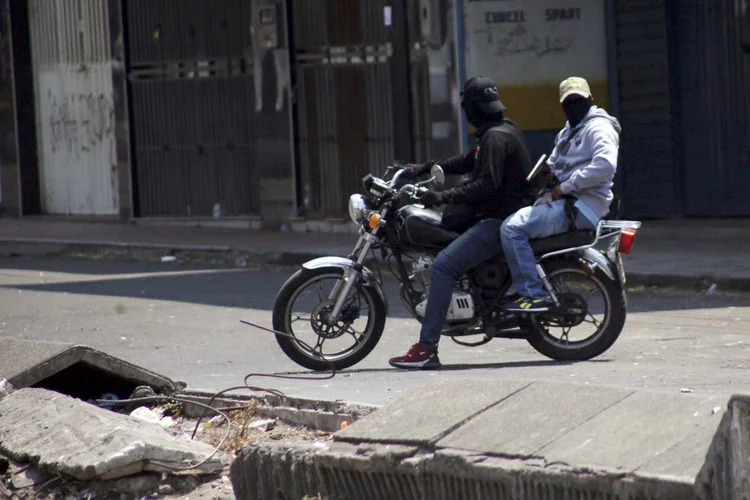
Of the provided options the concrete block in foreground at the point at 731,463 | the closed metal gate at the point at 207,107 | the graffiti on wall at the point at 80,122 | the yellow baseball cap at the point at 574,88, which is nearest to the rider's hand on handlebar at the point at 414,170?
the yellow baseball cap at the point at 574,88

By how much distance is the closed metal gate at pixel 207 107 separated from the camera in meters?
16.0

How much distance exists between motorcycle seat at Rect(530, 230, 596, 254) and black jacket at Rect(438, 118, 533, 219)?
248 mm

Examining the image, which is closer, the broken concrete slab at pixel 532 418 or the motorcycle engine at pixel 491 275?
the broken concrete slab at pixel 532 418

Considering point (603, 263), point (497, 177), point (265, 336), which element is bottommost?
point (265, 336)

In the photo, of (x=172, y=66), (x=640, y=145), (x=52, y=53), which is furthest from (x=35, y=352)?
(x=52, y=53)

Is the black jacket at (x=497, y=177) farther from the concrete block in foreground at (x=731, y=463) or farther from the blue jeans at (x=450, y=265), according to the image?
the concrete block in foreground at (x=731, y=463)

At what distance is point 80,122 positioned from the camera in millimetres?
18406

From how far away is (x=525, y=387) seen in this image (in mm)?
5031

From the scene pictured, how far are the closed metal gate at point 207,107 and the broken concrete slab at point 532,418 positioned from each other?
36.8 ft

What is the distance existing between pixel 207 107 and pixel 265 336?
8.01 m

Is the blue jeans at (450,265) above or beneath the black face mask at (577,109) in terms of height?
beneath

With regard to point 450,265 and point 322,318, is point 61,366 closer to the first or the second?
point 322,318

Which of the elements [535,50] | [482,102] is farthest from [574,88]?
[535,50]

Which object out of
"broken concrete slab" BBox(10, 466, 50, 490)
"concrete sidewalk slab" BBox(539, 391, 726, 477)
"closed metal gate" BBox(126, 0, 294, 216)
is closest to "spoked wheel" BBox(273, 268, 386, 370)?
"broken concrete slab" BBox(10, 466, 50, 490)
